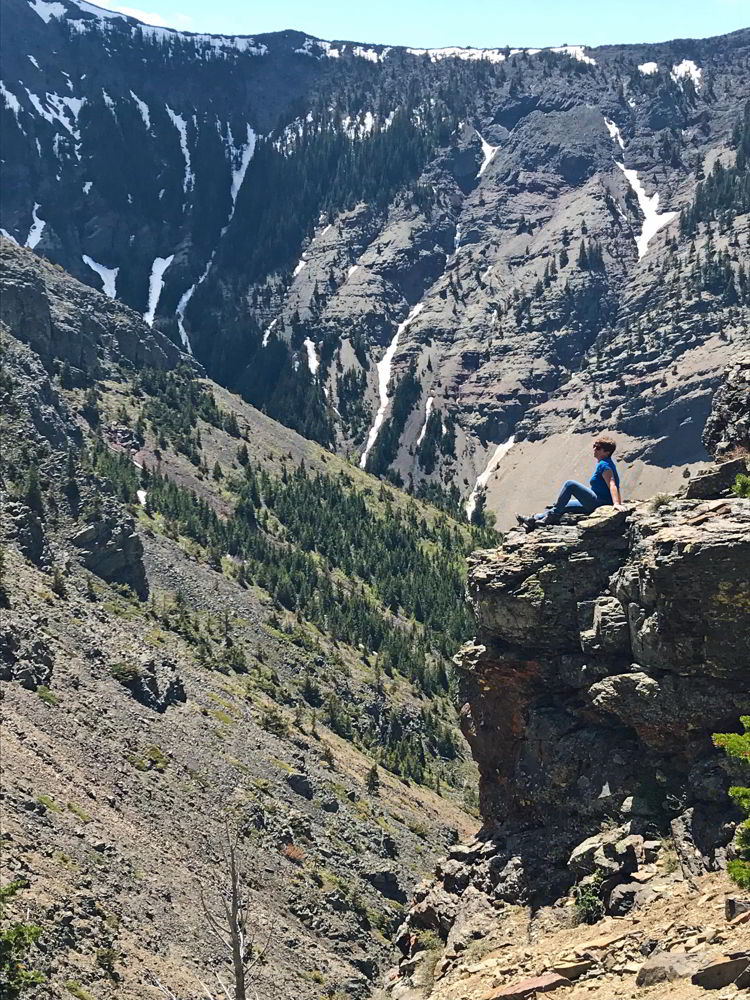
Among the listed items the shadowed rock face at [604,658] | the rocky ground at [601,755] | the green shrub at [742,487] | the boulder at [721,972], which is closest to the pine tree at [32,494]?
the shadowed rock face at [604,658]

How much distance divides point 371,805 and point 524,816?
2389 inches

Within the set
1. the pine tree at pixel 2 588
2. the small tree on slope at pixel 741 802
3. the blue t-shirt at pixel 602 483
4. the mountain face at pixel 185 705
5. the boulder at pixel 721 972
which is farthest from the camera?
the pine tree at pixel 2 588

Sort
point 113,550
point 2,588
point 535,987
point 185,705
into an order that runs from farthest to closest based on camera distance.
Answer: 1. point 113,550
2. point 185,705
3. point 2,588
4. point 535,987

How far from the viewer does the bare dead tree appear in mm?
29125

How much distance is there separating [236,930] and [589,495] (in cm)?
1965

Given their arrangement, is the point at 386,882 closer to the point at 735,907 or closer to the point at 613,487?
the point at 613,487

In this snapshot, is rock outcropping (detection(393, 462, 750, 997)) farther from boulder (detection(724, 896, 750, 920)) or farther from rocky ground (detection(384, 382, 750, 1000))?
boulder (detection(724, 896, 750, 920))

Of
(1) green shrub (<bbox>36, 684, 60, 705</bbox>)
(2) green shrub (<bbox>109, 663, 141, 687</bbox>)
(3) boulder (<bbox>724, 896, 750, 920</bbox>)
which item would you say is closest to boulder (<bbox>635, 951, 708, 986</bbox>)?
(3) boulder (<bbox>724, 896, 750, 920</bbox>)

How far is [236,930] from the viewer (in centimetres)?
2888

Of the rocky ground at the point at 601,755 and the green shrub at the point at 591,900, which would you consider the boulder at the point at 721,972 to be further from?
the green shrub at the point at 591,900

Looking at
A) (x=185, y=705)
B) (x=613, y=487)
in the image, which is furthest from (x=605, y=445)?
(x=185, y=705)

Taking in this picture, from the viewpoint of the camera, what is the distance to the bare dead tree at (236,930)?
29125 mm

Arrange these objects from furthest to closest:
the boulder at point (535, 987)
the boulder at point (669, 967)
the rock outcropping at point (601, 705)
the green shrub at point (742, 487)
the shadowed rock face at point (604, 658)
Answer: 1. the green shrub at point (742, 487)
2. the shadowed rock face at point (604, 658)
3. the rock outcropping at point (601, 705)
4. the boulder at point (535, 987)
5. the boulder at point (669, 967)

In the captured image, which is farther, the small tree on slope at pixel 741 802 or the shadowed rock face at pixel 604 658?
the shadowed rock face at pixel 604 658
